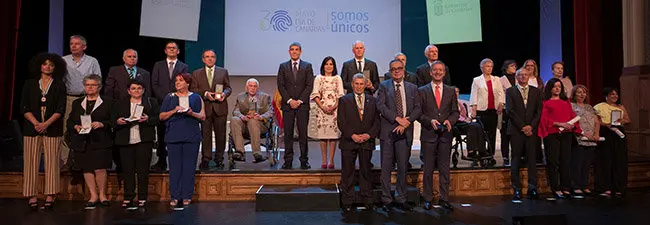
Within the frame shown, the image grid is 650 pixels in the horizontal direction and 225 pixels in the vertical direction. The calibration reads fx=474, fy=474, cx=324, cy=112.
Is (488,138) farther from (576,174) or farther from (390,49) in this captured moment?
(390,49)

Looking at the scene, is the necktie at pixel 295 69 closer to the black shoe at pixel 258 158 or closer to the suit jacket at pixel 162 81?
the black shoe at pixel 258 158

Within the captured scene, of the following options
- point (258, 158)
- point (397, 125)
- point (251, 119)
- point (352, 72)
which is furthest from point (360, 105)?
point (258, 158)

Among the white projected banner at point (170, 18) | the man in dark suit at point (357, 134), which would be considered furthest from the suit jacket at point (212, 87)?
the white projected banner at point (170, 18)

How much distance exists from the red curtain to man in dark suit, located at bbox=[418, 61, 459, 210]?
567cm

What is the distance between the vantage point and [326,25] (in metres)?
8.23

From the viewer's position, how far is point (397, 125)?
14.2 ft

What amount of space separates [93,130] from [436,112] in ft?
10.5

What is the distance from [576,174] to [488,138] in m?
0.96

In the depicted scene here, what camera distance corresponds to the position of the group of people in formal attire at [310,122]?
439cm

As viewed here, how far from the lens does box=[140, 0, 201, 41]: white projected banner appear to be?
23.1 feet

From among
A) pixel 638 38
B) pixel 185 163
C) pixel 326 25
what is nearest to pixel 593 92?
pixel 638 38

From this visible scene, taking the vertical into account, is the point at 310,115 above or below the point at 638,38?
below

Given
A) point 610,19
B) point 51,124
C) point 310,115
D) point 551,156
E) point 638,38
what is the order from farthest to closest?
1. point 610,19
2. point 638,38
3. point 310,115
4. point 551,156
5. point 51,124

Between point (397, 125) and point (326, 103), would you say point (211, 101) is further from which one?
point (397, 125)
